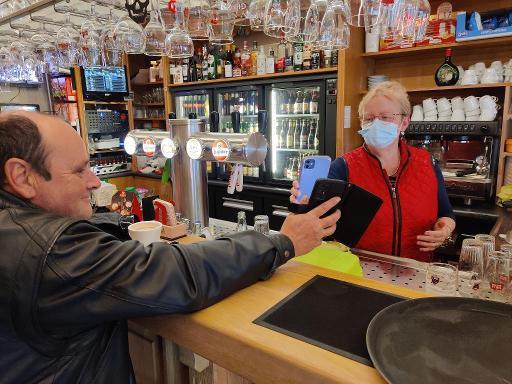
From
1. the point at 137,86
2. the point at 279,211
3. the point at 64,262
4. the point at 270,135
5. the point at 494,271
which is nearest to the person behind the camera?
the point at 64,262

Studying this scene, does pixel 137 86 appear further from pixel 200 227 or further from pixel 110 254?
pixel 110 254

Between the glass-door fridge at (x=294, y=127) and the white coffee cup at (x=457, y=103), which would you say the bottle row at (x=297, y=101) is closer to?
the glass-door fridge at (x=294, y=127)

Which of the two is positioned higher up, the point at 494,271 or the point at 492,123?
the point at 492,123

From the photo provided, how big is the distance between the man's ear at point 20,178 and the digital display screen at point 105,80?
4.99m

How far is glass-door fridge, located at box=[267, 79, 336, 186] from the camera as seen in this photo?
11.7 ft

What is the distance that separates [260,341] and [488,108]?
2.89m

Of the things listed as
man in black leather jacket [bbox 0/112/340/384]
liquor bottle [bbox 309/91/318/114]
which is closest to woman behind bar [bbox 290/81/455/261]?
man in black leather jacket [bbox 0/112/340/384]

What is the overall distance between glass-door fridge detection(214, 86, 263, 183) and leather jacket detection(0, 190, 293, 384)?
3.28 meters

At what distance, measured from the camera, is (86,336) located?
82 centimetres

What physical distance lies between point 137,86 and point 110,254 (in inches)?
214

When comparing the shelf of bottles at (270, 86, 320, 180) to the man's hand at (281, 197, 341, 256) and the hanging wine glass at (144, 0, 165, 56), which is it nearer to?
the hanging wine glass at (144, 0, 165, 56)

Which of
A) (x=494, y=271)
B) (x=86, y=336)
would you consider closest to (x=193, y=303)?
(x=86, y=336)

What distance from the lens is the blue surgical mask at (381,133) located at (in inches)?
75.5

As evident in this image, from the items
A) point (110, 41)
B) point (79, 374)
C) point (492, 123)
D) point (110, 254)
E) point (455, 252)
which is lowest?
point (455, 252)
